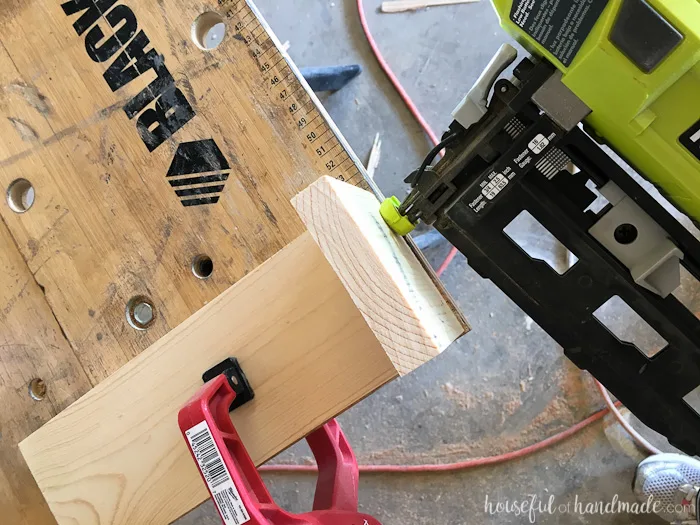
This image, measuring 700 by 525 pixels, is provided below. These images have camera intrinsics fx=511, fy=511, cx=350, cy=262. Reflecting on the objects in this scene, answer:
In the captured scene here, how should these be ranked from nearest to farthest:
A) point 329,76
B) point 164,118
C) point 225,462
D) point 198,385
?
point 225,462, point 198,385, point 164,118, point 329,76

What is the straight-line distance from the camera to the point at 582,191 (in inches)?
25.0

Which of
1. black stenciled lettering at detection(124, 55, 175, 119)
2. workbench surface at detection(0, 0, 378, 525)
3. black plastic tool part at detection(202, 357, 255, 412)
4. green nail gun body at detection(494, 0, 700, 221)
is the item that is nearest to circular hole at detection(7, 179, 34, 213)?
workbench surface at detection(0, 0, 378, 525)

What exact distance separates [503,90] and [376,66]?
1.02 meters

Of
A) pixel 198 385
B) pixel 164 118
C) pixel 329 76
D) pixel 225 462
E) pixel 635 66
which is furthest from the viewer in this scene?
pixel 329 76

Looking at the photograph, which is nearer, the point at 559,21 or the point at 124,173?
the point at 559,21

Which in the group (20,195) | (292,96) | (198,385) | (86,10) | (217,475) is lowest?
(217,475)

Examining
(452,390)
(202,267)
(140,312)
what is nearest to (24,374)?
(140,312)

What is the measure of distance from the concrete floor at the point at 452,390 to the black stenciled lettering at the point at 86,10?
750mm

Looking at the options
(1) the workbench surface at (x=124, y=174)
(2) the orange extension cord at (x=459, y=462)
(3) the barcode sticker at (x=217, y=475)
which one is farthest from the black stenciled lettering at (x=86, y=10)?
(2) the orange extension cord at (x=459, y=462)

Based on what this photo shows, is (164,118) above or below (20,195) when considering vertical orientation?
below

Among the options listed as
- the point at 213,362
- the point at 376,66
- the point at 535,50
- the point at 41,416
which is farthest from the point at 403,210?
the point at 376,66

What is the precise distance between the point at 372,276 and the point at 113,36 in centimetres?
65

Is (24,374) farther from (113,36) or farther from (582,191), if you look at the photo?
(582,191)

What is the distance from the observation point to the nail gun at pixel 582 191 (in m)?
0.50
